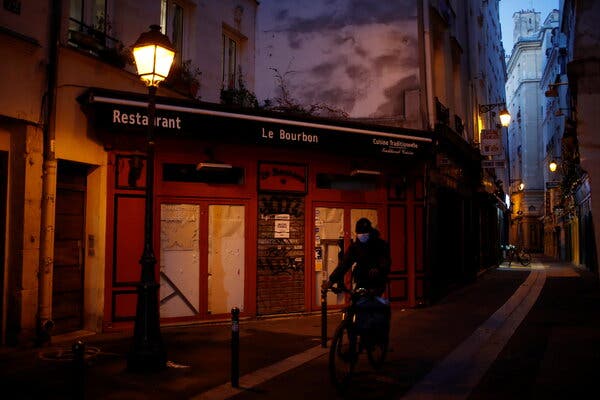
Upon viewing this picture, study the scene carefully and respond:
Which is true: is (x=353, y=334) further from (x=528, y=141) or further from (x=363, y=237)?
(x=528, y=141)

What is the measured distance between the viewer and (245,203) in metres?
11.6

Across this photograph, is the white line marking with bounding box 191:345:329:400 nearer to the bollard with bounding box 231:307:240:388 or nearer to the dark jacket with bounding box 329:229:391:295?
the bollard with bounding box 231:307:240:388

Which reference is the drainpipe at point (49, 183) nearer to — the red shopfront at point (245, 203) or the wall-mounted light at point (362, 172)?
the red shopfront at point (245, 203)

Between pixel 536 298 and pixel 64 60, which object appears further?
pixel 536 298

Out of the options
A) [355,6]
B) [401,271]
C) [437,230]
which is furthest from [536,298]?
[355,6]

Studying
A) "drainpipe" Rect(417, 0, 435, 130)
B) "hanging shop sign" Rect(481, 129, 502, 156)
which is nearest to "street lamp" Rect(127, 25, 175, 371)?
"drainpipe" Rect(417, 0, 435, 130)

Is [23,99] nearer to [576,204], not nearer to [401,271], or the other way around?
[401,271]

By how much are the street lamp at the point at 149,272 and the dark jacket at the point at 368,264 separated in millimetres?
2335

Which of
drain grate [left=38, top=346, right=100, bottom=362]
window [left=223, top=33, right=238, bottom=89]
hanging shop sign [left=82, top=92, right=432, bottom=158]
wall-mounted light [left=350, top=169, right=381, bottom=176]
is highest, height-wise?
window [left=223, top=33, right=238, bottom=89]

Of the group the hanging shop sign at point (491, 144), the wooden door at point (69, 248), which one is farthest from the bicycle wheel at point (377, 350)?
the hanging shop sign at point (491, 144)

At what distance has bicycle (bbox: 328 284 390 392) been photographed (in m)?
6.19

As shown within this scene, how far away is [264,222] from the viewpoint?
11.8 meters

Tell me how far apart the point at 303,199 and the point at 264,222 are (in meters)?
1.11

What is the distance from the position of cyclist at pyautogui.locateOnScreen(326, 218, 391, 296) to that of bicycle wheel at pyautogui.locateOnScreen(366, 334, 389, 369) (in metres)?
0.59
